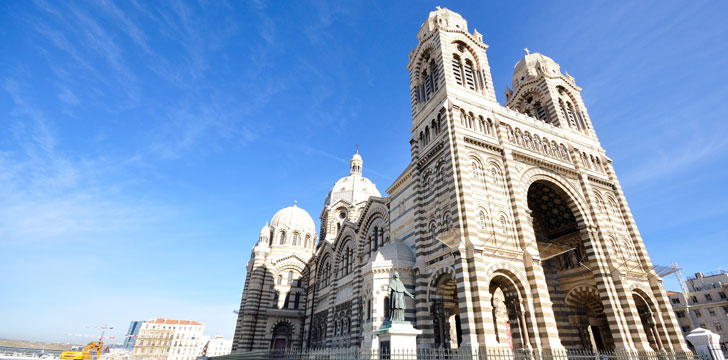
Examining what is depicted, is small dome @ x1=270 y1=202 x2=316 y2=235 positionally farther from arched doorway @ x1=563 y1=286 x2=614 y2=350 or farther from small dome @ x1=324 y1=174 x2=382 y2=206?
arched doorway @ x1=563 y1=286 x2=614 y2=350

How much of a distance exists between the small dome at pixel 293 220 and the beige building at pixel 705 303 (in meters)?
43.1

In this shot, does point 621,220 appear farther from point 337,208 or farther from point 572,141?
point 337,208

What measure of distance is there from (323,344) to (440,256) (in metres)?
17.2

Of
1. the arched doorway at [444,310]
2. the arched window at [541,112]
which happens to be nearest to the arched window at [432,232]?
the arched doorway at [444,310]

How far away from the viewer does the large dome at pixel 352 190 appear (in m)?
40.7

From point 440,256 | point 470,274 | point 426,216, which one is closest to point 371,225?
point 426,216

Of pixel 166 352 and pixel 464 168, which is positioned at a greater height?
pixel 464 168

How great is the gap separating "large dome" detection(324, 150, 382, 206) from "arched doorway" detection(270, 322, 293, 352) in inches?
574

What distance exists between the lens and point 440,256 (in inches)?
639

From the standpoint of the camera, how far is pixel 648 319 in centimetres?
1780

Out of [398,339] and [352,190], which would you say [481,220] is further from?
[352,190]

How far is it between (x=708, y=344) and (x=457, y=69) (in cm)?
1732

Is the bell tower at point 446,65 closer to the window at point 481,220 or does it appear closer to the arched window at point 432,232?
the window at point 481,220

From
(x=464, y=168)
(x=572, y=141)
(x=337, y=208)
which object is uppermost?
(x=337, y=208)
